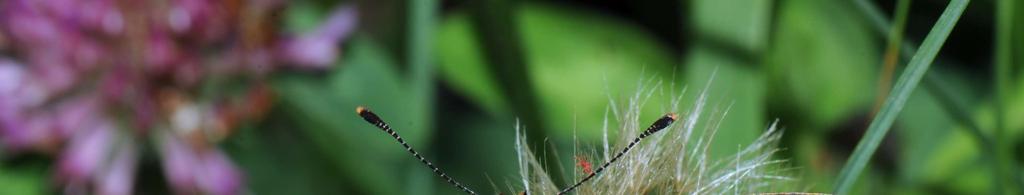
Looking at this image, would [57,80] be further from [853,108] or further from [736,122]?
[853,108]

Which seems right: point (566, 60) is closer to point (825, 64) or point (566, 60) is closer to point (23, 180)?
point (825, 64)

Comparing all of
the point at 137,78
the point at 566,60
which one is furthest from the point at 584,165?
the point at 137,78

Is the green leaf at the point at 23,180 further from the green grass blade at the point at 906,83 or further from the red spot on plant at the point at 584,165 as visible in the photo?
the green grass blade at the point at 906,83

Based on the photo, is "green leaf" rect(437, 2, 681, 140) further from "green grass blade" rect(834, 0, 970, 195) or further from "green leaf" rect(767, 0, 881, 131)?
"green grass blade" rect(834, 0, 970, 195)

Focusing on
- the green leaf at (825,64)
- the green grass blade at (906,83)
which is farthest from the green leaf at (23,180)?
the green grass blade at (906,83)

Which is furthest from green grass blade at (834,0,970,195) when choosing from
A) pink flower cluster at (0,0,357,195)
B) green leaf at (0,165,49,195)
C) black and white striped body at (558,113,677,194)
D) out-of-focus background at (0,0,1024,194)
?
green leaf at (0,165,49,195)

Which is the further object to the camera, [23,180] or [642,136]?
[23,180]

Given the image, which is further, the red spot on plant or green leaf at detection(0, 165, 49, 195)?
green leaf at detection(0, 165, 49, 195)
